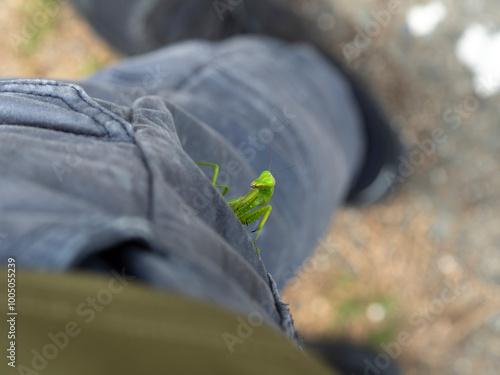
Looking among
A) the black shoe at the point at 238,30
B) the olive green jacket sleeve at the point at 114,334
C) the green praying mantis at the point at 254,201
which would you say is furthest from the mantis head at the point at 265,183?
the black shoe at the point at 238,30

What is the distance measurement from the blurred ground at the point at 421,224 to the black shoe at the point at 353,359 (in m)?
0.03

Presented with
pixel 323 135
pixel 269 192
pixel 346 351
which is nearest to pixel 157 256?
pixel 269 192

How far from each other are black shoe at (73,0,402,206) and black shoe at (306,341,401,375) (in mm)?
348

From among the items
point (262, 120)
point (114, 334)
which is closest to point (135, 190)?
point (114, 334)

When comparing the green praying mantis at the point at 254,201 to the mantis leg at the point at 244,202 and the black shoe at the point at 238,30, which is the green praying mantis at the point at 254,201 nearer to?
the mantis leg at the point at 244,202

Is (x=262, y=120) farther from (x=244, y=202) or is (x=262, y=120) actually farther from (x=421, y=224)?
(x=421, y=224)

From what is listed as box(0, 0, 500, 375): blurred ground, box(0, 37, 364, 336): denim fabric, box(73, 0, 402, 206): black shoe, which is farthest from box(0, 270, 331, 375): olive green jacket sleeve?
box(0, 0, 500, 375): blurred ground

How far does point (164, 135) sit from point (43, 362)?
160 mm

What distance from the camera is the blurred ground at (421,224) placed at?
41.6 inches

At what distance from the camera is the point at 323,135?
28.6 inches

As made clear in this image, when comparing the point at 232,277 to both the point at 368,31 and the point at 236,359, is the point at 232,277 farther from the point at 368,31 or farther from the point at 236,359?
the point at 368,31

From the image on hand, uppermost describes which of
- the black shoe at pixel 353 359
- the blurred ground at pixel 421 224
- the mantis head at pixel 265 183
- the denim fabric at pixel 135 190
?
the denim fabric at pixel 135 190

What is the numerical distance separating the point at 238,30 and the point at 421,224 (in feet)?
2.14

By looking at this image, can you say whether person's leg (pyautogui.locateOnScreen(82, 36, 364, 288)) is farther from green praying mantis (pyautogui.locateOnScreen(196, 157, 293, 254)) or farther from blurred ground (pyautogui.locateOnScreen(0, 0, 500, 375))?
blurred ground (pyautogui.locateOnScreen(0, 0, 500, 375))
